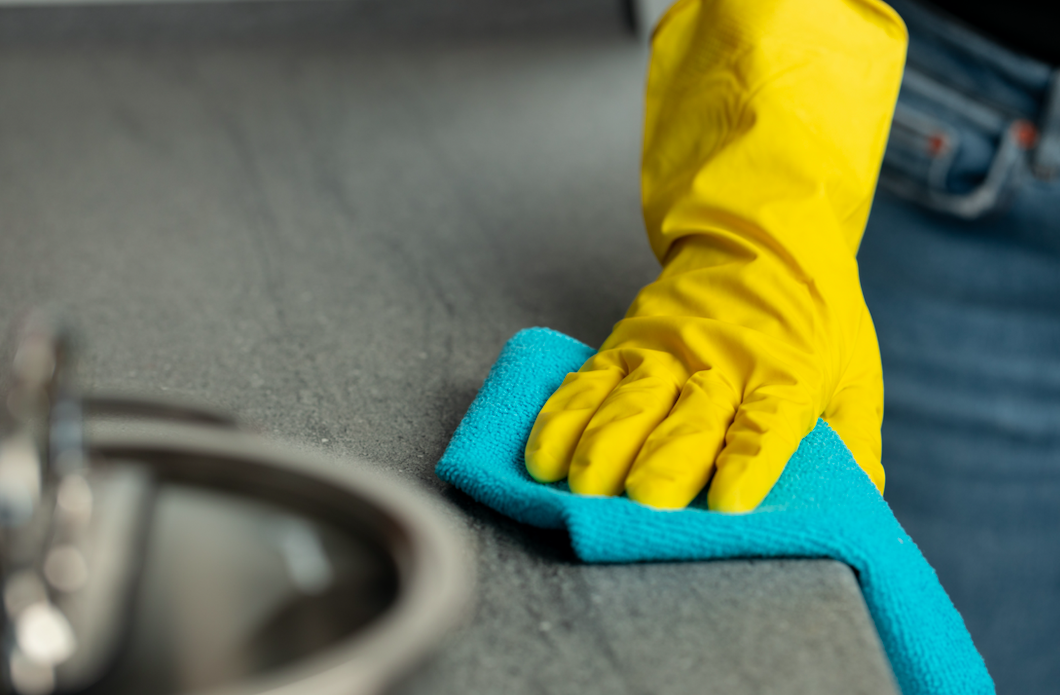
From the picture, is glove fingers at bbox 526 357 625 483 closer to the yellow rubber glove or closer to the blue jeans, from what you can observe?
the yellow rubber glove

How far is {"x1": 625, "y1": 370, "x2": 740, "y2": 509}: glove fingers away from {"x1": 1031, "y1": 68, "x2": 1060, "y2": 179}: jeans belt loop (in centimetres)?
54

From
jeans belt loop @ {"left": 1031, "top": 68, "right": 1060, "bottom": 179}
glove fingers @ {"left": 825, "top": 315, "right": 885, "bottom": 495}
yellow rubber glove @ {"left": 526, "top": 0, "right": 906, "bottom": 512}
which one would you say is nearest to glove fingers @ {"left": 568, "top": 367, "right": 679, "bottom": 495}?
yellow rubber glove @ {"left": 526, "top": 0, "right": 906, "bottom": 512}

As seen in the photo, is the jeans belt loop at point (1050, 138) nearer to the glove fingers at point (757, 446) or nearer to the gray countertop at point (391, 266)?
the gray countertop at point (391, 266)

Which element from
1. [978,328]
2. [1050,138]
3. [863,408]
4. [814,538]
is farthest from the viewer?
[978,328]

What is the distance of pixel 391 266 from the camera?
2.96 feet

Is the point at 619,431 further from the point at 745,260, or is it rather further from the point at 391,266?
the point at 391,266

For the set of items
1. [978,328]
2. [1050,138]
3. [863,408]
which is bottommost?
[978,328]

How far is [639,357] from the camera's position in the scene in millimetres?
557

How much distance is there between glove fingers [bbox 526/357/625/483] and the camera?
1.58 ft

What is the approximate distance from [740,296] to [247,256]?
0.54m

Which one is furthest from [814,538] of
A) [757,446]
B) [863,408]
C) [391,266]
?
[391,266]

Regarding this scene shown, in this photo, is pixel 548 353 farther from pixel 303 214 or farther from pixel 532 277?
pixel 303 214

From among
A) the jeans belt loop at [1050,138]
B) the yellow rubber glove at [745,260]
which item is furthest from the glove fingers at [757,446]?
the jeans belt loop at [1050,138]

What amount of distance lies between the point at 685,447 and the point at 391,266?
52 centimetres
